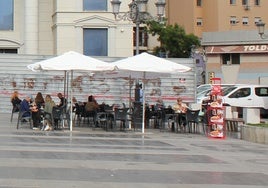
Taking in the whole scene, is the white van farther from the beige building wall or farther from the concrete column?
the beige building wall

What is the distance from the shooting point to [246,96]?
32.5m

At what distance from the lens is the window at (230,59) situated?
56875mm

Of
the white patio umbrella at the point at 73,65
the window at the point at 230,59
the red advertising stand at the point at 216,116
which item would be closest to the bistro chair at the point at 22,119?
the white patio umbrella at the point at 73,65

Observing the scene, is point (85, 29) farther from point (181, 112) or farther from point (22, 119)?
point (181, 112)

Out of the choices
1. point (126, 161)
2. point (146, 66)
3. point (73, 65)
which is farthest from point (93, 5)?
point (126, 161)

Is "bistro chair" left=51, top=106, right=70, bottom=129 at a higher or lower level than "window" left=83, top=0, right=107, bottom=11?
lower

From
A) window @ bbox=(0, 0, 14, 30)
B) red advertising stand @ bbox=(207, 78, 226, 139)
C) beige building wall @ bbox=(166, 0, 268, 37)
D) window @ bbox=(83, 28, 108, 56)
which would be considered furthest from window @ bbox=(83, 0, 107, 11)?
beige building wall @ bbox=(166, 0, 268, 37)

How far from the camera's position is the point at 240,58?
185 ft

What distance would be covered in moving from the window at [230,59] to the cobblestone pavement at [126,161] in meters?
37.0

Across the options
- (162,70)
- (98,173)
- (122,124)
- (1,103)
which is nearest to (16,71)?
(1,103)

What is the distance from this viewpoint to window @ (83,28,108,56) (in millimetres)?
42250

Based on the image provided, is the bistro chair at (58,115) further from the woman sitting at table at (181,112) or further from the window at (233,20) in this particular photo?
the window at (233,20)

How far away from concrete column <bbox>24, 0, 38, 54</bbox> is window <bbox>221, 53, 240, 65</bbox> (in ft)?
68.8

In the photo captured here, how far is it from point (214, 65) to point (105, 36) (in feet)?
59.7
